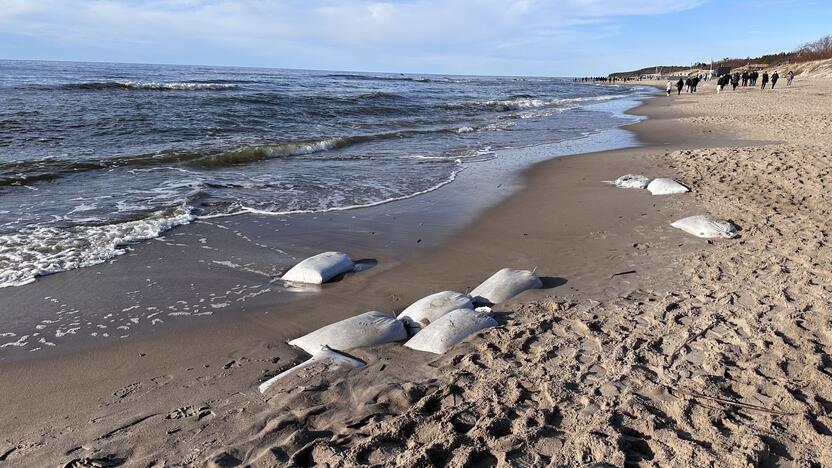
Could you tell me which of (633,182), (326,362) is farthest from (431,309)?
(633,182)

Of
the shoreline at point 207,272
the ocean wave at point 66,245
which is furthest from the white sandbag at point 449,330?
the ocean wave at point 66,245

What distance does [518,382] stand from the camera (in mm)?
3324

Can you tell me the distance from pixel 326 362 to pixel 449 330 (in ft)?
3.24

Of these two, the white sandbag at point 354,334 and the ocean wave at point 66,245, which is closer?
the white sandbag at point 354,334

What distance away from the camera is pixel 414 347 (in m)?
3.88

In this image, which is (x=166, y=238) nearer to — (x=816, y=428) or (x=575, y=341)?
(x=575, y=341)

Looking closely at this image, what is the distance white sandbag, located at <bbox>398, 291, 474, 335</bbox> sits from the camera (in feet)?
13.8

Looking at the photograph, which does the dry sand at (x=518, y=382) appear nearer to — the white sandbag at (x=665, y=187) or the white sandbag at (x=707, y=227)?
the white sandbag at (x=707, y=227)

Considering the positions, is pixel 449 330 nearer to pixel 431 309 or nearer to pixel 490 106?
pixel 431 309

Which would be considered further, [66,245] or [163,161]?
[163,161]

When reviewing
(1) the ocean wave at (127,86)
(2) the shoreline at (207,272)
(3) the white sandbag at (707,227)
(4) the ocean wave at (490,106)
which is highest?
(1) the ocean wave at (127,86)

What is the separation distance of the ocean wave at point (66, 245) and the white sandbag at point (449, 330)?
406cm

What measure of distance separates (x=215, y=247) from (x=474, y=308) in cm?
356

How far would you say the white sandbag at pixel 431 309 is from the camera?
13.8 ft
